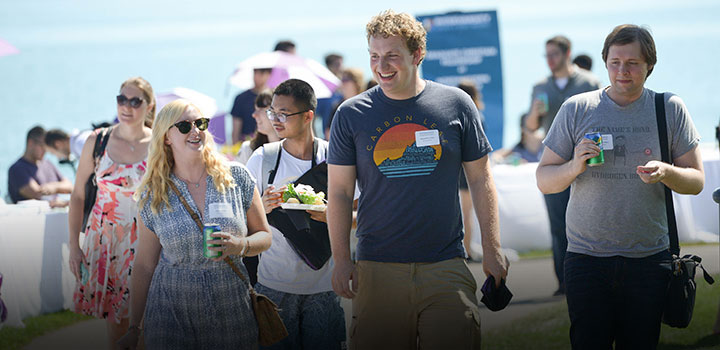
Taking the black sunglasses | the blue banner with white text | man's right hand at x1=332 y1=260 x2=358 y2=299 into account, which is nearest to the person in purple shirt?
the blue banner with white text

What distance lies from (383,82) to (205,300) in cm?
129

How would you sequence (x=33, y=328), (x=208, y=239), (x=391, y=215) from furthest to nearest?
(x=33, y=328), (x=391, y=215), (x=208, y=239)

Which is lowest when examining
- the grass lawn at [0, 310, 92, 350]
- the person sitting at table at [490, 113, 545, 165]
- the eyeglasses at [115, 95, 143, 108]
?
the grass lawn at [0, 310, 92, 350]

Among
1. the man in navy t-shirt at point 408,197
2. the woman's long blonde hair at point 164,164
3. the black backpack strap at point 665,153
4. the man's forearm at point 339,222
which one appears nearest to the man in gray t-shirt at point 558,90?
the black backpack strap at point 665,153

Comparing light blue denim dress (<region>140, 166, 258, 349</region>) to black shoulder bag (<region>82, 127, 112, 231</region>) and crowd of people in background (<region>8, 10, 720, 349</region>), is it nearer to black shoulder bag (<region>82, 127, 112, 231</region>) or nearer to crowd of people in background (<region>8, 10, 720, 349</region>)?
crowd of people in background (<region>8, 10, 720, 349</region>)

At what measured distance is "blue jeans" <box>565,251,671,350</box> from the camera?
4.03 m

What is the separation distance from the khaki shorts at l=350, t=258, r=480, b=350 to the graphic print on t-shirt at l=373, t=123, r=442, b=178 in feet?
1.37

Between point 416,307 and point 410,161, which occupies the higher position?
point 410,161

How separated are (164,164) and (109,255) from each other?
1.94 meters

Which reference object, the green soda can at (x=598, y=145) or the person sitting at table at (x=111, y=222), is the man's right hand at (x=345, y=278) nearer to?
the green soda can at (x=598, y=145)

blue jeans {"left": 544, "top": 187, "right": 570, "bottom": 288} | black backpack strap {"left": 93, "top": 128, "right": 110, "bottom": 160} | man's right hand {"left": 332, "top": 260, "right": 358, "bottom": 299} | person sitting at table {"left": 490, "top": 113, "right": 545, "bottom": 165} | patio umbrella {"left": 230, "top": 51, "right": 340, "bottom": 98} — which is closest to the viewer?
man's right hand {"left": 332, "top": 260, "right": 358, "bottom": 299}

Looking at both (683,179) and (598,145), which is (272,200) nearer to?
(598,145)

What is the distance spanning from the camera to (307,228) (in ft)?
14.8

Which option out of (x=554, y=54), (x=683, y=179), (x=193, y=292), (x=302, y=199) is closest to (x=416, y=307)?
(x=302, y=199)
